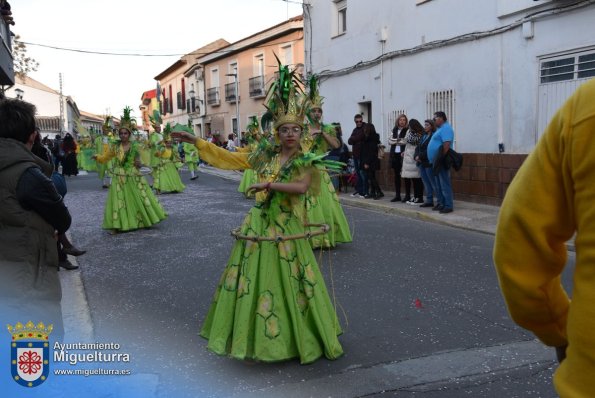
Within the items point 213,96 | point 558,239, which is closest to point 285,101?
point 558,239

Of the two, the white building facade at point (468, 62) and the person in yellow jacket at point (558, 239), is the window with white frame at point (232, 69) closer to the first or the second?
the white building facade at point (468, 62)

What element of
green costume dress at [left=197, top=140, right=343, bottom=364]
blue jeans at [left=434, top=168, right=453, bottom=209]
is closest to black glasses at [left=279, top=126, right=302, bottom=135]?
green costume dress at [left=197, top=140, right=343, bottom=364]

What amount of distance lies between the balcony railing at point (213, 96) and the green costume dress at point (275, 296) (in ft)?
112

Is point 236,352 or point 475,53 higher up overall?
point 475,53

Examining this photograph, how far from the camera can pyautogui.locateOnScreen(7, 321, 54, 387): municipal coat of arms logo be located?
111 inches

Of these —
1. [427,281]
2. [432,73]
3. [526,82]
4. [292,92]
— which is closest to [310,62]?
[432,73]

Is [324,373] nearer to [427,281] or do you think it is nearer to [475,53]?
[427,281]

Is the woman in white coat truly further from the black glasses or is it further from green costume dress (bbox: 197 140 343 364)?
green costume dress (bbox: 197 140 343 364)

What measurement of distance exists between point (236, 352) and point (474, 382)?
62.5 inches

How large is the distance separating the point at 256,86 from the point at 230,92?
411cm

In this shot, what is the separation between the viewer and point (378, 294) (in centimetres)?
583

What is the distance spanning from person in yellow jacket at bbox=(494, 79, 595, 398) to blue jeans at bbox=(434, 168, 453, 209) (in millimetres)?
9698

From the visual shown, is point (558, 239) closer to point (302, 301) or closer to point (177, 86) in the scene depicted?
point (302, 301)

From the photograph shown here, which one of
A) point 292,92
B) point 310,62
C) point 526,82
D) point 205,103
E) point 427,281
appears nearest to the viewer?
point 292,92
